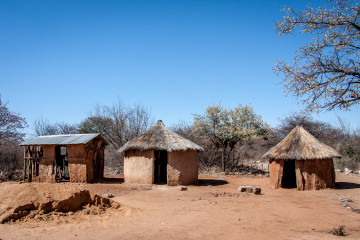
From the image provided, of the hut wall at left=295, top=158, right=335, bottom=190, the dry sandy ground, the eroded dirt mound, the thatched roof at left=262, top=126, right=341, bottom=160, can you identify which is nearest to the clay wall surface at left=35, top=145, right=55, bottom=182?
the dry sandy ground

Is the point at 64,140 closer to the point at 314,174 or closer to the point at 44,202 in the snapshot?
the point at 44,202

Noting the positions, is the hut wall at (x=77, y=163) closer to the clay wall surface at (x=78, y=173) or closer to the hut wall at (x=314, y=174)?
the clay wall surface at (x=78, y=173)

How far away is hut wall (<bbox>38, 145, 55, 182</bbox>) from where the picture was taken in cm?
1462

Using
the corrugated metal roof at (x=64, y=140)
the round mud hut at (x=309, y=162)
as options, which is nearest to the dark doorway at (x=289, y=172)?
the round mud hut at (x=309, y=162)

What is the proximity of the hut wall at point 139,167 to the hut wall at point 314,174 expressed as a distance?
6.62 meters

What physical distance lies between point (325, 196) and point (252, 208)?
3789 millimetres

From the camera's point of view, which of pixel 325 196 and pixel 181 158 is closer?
A: pixel 325 196

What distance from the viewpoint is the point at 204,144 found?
70.1ft

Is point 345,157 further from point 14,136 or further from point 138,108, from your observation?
point 14,136

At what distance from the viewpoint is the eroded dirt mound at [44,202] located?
6.69 meters

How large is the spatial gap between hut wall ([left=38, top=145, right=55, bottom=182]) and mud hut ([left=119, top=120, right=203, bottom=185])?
12.6ft

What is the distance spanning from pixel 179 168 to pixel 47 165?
689 centimetres

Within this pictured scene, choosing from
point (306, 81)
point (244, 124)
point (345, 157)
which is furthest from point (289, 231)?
point (345, 157)

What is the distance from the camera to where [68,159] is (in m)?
14.3
